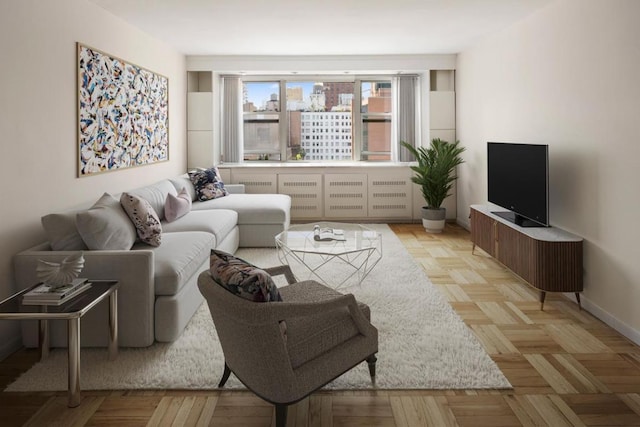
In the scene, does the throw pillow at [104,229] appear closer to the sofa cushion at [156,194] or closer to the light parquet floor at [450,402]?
the light parquet floor at [450,402]

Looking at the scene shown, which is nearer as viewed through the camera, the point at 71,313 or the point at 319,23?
the point at 71,313

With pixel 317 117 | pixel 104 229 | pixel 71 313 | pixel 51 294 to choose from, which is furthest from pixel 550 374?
pixel 317 117

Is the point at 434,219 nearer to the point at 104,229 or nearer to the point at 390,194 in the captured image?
the point at 390,194

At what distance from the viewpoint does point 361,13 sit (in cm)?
467

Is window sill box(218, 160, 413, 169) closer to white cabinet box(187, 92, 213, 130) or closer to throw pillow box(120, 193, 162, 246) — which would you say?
white cabinet box(187, 92, 213, 130)

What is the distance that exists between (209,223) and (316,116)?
12.5 feet

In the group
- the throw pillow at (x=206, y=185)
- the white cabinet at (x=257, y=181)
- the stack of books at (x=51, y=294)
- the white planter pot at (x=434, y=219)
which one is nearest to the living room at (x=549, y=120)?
the stack of books at (x=51, y=294)

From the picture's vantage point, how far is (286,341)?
6.93 ft

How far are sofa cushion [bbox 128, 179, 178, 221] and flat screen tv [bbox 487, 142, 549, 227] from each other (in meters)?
3.30

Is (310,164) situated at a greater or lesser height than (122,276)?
greater

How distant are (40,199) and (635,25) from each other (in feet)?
13.3

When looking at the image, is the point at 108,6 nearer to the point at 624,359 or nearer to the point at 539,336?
the point at 539,336

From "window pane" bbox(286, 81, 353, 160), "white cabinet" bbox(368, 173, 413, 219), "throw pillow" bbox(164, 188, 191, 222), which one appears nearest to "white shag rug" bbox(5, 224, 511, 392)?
"throw pillow" bbox(164, 188, 191, 222)

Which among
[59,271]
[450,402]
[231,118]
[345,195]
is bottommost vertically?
[450,402]
